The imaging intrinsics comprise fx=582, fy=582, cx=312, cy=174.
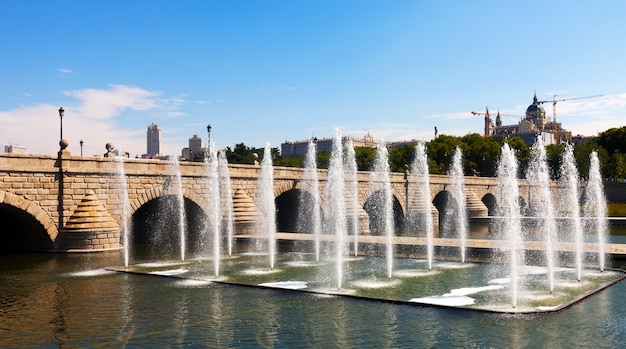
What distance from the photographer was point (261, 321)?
12594mm

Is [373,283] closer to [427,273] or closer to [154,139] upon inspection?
[427,273]

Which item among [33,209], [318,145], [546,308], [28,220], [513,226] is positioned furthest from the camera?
[318,145]

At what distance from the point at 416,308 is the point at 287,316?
3.05 metres

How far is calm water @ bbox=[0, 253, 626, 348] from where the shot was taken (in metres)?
11.0

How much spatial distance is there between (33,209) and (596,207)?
2191 inches

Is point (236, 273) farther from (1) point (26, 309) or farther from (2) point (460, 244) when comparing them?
(2) point (460, 244)

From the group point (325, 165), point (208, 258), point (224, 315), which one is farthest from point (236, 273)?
point (325, 165)

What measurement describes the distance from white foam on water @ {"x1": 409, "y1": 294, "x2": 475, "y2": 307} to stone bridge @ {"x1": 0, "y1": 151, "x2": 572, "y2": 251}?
10.4 meters

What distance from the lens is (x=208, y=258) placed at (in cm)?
2505

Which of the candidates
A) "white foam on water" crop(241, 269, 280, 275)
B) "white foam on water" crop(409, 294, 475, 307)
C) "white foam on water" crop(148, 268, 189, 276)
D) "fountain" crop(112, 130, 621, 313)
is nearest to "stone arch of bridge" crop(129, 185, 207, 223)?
"fountain" crop(112, 130, 621, 313)

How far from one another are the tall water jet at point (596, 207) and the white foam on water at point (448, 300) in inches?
324

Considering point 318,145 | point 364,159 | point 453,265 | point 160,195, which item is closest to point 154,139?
point 318,145

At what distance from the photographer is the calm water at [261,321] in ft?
35.9

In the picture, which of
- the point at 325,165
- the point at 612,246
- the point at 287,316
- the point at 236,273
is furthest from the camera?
the point at 325,165
